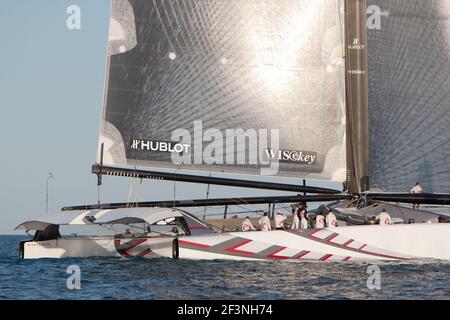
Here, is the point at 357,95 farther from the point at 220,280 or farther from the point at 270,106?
the point at 220,280

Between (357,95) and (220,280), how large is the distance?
324 inches

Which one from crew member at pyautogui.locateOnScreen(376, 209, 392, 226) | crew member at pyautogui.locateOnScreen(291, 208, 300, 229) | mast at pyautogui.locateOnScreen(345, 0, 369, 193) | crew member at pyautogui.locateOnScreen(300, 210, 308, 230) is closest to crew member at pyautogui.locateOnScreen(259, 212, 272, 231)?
crew member at pyautogui.locateOnScreen(291, 208, 300, 229)

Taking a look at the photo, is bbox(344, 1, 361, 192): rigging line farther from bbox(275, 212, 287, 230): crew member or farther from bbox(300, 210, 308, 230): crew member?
bbox(275, 212, 287, 230): crew member

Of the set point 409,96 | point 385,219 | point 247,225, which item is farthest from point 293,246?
point 409,96

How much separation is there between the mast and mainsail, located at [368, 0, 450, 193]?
185 mm

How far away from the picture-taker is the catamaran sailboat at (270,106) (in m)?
23.9

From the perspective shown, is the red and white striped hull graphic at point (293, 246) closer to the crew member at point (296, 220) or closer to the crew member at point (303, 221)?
the crew member at point (303, 221)

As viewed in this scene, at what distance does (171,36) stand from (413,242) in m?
8.23

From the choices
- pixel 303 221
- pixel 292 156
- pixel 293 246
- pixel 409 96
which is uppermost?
→ pixel 409 96

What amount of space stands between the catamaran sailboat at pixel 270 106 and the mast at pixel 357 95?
0.09 feet

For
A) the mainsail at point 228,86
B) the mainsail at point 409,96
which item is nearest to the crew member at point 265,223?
the mainsail at point 228,86

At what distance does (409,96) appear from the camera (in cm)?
2459

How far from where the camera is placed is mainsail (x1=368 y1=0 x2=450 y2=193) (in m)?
24.3

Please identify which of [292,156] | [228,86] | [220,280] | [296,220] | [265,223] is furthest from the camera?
[228,86]
